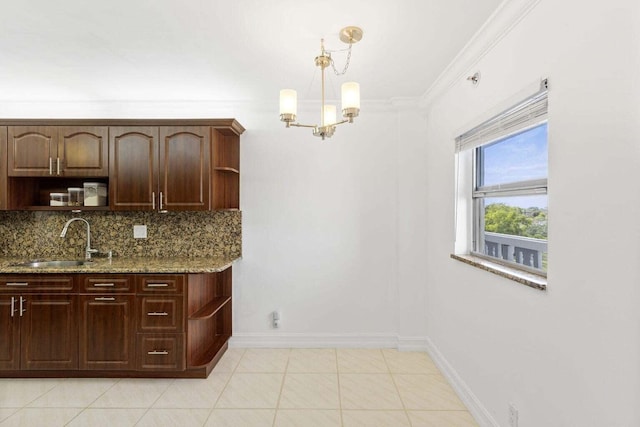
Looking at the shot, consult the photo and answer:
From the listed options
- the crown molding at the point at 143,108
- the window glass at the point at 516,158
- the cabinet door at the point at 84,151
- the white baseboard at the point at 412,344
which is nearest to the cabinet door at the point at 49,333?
the cabinet door at the point at 84,151

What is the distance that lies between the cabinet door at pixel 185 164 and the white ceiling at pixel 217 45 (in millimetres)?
466

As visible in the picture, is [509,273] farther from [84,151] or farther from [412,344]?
[84,151]

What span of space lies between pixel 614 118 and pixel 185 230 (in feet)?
11.0

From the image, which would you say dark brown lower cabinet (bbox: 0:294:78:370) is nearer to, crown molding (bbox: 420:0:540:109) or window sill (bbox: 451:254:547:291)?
window sill (bbox: 451:254:547:291)

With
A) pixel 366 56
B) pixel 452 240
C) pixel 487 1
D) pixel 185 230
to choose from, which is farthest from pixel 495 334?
pixel 185 230

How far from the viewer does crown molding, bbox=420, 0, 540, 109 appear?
1.79 meters

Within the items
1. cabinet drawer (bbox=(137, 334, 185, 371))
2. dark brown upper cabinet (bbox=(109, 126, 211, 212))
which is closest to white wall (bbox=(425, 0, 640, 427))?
cabinet drawer (bbox=(137, 334, 185, 371))

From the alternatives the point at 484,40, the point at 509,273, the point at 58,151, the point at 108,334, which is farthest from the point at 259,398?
the point at 484,40

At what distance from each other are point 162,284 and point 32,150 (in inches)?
71.1

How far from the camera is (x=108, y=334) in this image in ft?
9.08

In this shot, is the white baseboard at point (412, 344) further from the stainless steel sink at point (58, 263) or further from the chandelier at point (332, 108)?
the stainless steel sink at point (58, 263)

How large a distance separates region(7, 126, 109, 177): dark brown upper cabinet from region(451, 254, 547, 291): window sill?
3.21m

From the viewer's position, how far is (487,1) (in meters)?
1.84

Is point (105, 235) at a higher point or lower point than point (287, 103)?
lower
